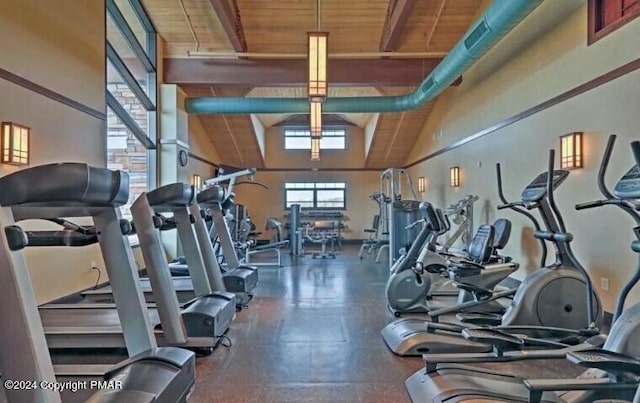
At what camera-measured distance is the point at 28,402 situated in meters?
1.82

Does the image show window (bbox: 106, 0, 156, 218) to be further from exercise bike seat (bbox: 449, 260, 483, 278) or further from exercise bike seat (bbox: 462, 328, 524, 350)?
exercise bike seat (bbox: 462, 328, 524, 350)

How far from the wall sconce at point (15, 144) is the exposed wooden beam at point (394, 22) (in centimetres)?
472

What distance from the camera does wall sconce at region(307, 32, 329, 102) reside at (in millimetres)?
4094

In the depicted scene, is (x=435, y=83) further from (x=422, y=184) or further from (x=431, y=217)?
(x=422, y=184)

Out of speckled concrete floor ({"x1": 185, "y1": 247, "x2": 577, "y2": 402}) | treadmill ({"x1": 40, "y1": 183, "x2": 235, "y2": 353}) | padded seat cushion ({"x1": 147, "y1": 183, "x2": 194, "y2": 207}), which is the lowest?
speckled concrete floor ({"x1": 185, "y1": 247, "x2": 577, "y2": 402})

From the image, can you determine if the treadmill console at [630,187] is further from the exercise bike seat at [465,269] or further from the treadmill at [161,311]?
the treadmill at [161,311]

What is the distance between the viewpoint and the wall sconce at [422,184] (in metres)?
10.7

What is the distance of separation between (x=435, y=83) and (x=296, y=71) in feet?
8.13

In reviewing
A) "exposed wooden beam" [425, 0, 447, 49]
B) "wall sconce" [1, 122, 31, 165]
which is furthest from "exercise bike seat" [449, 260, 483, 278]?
"exposed wooden beam" [425, 0, 447, 49]

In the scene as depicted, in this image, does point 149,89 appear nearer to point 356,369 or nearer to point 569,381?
point 356,369

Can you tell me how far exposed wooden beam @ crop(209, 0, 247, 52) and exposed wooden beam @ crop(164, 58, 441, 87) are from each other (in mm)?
448

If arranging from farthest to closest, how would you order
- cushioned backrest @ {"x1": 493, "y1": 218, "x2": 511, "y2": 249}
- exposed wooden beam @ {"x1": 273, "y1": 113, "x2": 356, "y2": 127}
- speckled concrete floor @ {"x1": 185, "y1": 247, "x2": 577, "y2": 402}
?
exposed wooden beam @ {"x1": 273, "y1": 113, "x2": 356, "y2": 127} → cushioned backrest @ {"x1": 493, "y1": 218, "x2": 511, "y2": 249} → speckled concrete floor @ {"x1": 185, "y1": 247, "x2": 577, "y2": 402}

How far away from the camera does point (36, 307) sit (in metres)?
1.97

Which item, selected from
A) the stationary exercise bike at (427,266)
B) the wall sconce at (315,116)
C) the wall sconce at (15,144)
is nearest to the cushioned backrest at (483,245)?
the stationary exercise bike at (427,266)
